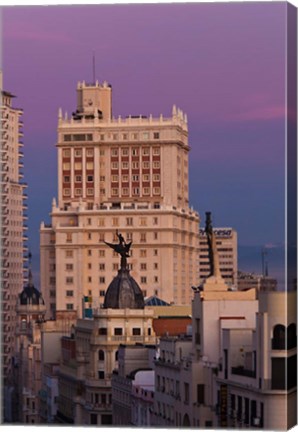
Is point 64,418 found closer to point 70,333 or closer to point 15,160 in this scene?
point 70,333

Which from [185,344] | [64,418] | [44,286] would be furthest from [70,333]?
[185,344]

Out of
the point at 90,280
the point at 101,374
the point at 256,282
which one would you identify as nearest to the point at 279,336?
the point at 256,282

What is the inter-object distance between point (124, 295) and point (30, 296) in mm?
9216

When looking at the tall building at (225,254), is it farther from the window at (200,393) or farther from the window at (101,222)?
the window at (200,393)

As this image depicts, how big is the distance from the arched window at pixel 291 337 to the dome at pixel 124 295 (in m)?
16.0

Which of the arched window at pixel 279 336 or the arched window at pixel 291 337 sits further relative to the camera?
the arched window at pixel 279 336

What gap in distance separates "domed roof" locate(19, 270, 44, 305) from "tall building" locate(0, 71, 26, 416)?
236 millimetres

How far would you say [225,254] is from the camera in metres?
59.9

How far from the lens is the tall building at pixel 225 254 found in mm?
56031

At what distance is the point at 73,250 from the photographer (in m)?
65.8

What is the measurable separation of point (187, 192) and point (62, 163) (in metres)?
3.35

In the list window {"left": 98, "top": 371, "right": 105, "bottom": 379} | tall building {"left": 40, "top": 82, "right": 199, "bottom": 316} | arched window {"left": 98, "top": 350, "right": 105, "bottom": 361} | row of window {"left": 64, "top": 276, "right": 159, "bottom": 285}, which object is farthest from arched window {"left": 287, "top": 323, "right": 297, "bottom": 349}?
row of window {"left": 64, "top": 276, "right": 159, "bottom": 285}

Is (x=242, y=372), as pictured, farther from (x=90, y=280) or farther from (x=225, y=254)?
(x=90, y=280)

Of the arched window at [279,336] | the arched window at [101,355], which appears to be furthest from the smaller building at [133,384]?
the arched window at [279,336]
